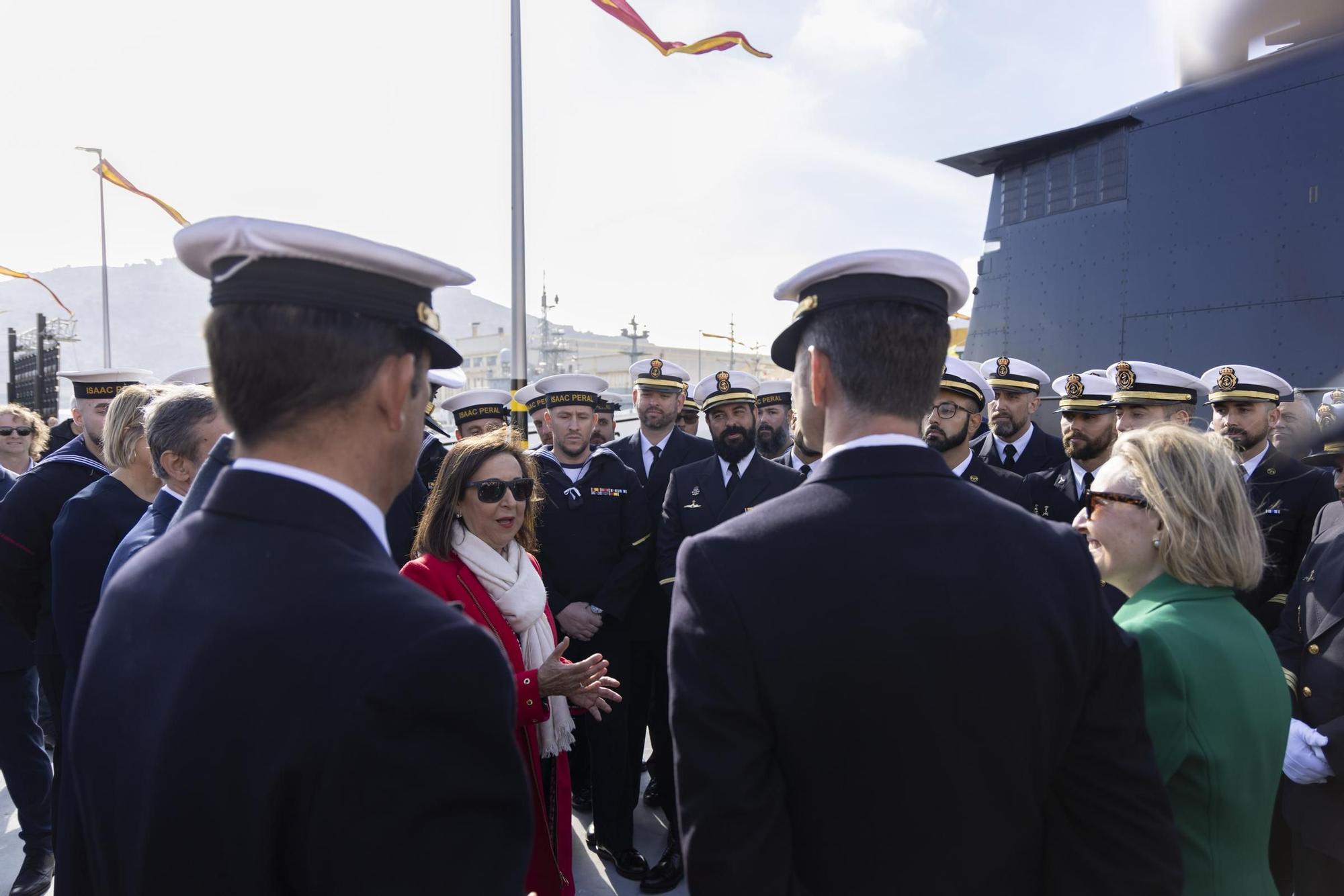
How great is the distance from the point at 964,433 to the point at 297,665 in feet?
13.3

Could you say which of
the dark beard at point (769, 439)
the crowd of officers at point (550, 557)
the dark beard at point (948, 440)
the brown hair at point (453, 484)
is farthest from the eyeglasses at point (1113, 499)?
the dark beard at point (769, 439)

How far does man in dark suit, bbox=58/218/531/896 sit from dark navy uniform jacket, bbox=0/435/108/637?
3.29 metres

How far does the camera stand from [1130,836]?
1.52 metres

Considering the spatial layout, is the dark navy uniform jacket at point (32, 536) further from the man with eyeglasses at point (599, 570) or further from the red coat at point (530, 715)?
the man with eyeglasses at point (599, 570)

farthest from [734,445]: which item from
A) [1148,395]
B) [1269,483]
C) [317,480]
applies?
[317,480]

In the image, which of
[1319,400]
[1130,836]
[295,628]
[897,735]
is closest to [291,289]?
[295,628]

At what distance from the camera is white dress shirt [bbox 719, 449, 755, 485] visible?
511 centimetres

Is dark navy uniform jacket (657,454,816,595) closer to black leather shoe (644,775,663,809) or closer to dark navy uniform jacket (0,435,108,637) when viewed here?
black leather shoe (644,775,663,809)

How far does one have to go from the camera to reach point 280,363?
113cm

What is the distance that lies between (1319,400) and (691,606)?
774 cm

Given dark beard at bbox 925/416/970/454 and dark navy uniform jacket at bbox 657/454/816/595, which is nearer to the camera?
dark beard at bbox 925/416/970/454

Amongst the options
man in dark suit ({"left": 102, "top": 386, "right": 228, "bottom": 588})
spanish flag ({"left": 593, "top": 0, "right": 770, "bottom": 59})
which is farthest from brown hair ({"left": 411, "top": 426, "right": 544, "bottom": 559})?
spanish flag ({"left": 593, "top": 0, "right": 770, "bottom": 59})

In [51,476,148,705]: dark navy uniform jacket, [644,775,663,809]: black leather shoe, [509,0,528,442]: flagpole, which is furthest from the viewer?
[509,0,528,442]: flagpole

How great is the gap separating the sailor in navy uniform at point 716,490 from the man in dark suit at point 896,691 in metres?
2.98
